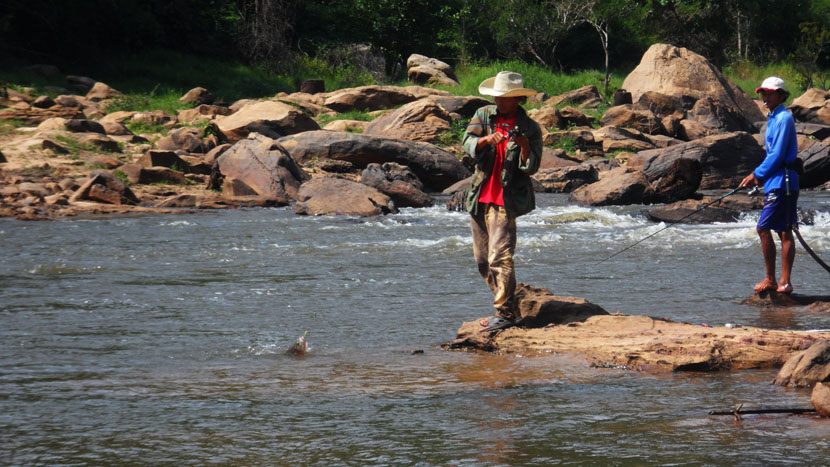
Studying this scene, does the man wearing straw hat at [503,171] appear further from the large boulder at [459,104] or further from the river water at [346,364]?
the large boulder at [459,104]

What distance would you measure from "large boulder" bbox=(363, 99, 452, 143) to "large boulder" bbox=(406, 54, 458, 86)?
29.9 ft

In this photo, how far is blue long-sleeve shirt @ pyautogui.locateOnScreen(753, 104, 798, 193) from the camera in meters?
7.76

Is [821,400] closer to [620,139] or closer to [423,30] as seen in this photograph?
[620,139]

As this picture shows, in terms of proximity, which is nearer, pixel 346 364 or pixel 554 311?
pixel 346 364

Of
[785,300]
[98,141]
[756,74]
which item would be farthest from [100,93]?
[756,74]

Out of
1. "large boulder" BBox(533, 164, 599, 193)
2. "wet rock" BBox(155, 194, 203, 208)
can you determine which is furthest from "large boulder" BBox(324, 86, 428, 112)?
"wet rock" BBox(155, 194, 203, 208)

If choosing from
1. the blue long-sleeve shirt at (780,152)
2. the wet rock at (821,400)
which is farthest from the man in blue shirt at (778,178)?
the wet rock at (821,400)

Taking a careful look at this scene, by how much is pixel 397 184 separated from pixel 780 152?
1039 centimetres

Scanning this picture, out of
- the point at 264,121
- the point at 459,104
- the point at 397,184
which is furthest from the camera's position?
the point at 459,104

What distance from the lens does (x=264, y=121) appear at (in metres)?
22.8

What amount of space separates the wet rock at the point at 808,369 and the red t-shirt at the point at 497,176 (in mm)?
1987

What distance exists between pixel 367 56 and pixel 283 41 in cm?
306

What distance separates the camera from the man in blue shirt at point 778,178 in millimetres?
7750

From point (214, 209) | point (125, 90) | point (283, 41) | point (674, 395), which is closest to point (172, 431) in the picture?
point (674, 395)
